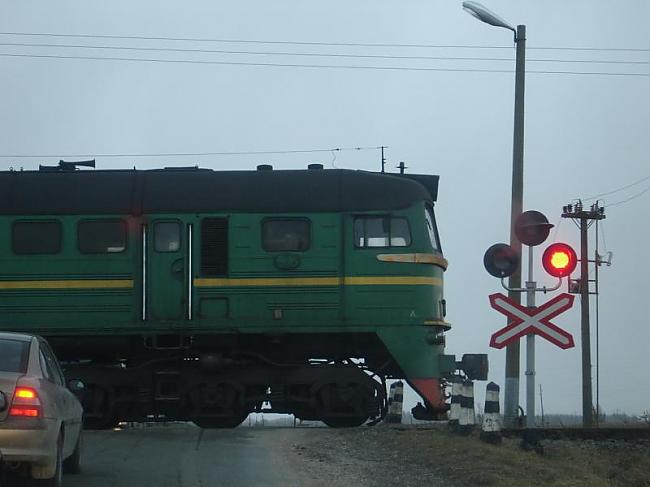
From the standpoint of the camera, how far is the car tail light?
357 inches

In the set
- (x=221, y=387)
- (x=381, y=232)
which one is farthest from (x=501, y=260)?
(x=221, y=387)

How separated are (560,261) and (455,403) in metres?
3.90

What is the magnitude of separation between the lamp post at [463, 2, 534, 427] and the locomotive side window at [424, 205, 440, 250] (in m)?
Answer: 1.90

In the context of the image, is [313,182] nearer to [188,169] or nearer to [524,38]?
[188,169]

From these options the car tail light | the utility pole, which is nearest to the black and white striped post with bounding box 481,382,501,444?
the car tail light

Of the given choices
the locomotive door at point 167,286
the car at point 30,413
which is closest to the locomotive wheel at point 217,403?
the locomotive door at point 167,286

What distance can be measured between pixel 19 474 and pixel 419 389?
8.18 meters

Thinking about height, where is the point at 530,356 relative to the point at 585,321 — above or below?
above

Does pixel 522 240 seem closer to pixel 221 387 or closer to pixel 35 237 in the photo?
pixel 221 387

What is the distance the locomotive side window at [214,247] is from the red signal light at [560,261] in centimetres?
553

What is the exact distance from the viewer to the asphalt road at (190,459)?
11.7m

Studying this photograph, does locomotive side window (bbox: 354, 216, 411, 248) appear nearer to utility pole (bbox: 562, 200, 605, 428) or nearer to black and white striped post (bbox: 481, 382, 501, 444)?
black and white striped post (bbox: 481, 382, 501, 444)

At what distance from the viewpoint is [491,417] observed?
49.6 ft

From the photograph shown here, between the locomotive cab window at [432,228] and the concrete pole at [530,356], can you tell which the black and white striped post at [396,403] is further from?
the concrete pole at [530,356]
